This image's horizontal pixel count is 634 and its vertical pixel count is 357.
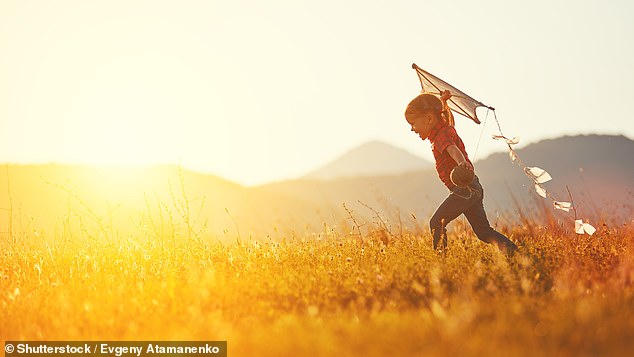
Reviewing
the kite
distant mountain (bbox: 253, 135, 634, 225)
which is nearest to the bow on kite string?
the kite

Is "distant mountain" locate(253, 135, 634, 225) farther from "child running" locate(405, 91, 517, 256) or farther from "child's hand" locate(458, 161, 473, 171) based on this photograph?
"child's hand" locate(458, 161, 473, 171)

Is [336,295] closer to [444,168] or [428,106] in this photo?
[444,168]

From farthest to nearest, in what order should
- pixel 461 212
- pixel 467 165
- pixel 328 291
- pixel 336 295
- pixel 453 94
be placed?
1. pixel 453 94
2. pixel 461 212
3. pixel 467 165
4. pixel 328 291
5. pixel 336 295

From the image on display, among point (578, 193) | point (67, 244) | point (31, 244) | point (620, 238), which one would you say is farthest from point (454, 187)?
point (31, 244)

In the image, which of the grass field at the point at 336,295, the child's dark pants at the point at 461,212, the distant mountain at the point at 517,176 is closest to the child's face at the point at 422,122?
the child's dark pants at the point at 461,212

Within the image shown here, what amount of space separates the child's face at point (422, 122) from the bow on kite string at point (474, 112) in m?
0.52

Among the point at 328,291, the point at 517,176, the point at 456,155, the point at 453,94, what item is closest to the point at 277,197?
the point at 517,176

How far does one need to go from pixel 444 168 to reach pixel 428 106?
2.43 feet

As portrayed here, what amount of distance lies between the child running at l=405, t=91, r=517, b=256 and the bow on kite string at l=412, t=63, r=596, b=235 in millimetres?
332

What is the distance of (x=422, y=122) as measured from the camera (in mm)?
7113

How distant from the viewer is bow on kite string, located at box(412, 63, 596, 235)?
7.09 metres

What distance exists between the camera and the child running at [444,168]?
23.0ft

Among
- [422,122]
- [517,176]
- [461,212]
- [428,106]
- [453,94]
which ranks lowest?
[461,212]

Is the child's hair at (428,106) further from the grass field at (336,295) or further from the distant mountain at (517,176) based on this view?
the distant mountain at (517,176)
